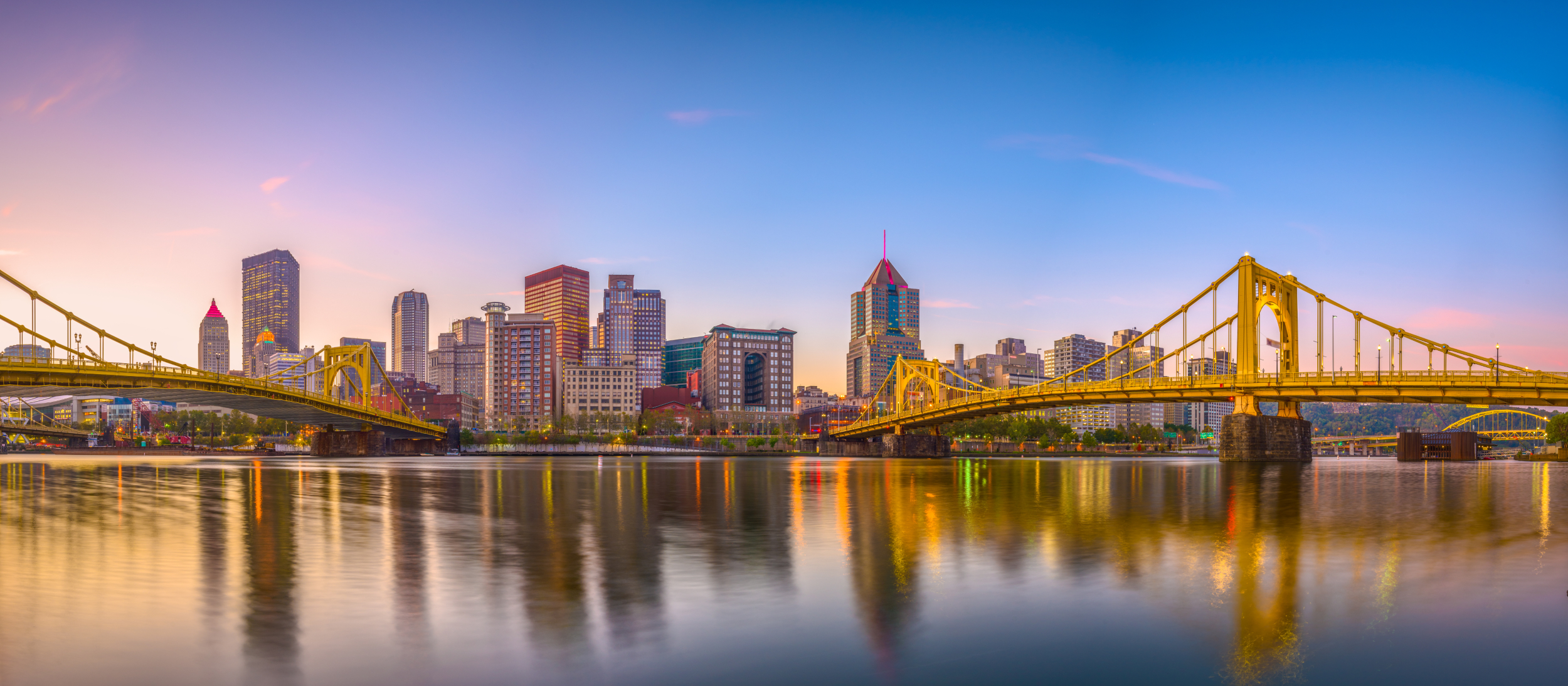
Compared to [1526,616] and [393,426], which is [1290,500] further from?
[393,426]

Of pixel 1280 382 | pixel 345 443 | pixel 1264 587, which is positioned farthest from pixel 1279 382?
pixel 345 443

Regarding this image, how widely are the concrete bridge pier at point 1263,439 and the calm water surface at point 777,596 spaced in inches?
2207

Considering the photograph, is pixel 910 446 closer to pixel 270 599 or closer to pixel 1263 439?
pixel 1263 439

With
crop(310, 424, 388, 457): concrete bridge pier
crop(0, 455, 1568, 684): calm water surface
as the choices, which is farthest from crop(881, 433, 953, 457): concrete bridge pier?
crop(0, 455, 1568, 684): calm water surface

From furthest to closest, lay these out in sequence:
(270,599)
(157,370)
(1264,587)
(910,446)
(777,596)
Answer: (910,446) < (157,370) < (1264,587) < (777,596) < (270,599)

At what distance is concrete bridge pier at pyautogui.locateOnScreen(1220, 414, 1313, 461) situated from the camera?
81312 millimetres

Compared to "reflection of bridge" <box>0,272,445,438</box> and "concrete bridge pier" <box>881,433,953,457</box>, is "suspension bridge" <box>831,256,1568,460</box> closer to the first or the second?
"concrete bridge pier" <box>881,433,953,457</box>

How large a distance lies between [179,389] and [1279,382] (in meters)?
95.9

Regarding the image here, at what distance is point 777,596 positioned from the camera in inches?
535

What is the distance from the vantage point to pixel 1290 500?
114ft

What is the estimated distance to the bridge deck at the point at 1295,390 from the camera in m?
64.6

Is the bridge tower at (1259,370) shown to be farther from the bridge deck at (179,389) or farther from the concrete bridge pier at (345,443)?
the concrete bridge pier at (345,443)

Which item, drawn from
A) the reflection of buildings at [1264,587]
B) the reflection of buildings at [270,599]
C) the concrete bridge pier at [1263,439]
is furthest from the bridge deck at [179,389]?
the concrete bridge pier at [1263,439]

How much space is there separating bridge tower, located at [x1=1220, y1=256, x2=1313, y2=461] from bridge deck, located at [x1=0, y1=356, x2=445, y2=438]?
91.7 metres
